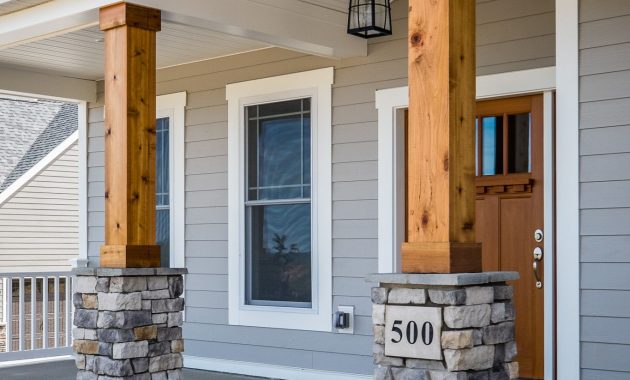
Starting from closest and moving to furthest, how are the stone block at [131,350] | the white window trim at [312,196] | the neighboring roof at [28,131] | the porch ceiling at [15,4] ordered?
1. the stone block at [131,350]
2. the porch ceiling at [15,4]
3. the white window trim at [312,196]
4. the neighboring roof at [28,131]

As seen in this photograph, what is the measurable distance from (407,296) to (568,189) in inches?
72.0

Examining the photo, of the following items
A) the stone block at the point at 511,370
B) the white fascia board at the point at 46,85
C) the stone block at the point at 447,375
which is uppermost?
the white fascia board at the point at 46,85

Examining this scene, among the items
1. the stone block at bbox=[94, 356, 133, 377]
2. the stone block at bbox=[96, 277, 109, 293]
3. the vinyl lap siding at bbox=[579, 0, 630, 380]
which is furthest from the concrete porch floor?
the vinyl lap siding at bbox=[579, 0, 630, 380]

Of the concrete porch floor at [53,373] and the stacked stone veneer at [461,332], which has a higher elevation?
the stacked stone veneer at [461,332]

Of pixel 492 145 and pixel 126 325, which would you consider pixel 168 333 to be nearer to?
pixel 126 325

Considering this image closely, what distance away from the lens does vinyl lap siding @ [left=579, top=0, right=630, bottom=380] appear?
494 cm

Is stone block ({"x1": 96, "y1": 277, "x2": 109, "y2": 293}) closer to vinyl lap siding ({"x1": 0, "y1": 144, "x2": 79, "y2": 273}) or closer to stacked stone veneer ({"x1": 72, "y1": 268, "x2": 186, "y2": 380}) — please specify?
stacked stone veneer ({"x1": 72, "y1": 268, "x2": 186, "y2": 380})

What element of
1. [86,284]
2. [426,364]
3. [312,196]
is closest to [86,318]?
[86,284]

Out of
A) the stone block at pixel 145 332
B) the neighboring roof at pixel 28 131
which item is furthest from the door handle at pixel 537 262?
the neighboring roof at pixel 28 131

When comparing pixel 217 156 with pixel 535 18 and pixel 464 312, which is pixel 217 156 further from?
pixel 464 312

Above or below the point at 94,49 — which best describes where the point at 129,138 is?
below

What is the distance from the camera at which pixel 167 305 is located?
5.55 metres

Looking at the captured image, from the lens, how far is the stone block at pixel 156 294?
5399mm

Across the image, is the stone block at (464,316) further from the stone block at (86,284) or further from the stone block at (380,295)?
the stone block at (86,284)
